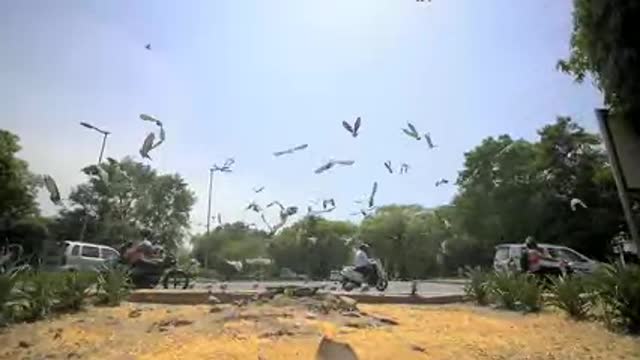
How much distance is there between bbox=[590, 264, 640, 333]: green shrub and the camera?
8.06 meters

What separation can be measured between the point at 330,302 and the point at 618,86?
4448 mm

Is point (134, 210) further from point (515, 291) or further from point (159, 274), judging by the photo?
point (515, 291)

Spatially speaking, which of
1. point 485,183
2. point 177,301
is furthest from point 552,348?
point 485,183

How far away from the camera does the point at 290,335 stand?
6.41 meters

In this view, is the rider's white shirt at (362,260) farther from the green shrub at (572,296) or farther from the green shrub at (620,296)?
the green shrub at (620,296)

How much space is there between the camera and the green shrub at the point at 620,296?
8062 mm

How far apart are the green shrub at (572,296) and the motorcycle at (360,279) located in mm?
7028

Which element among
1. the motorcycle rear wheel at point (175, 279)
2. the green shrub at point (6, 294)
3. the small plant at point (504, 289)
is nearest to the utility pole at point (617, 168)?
the small plant at point (504, 289)

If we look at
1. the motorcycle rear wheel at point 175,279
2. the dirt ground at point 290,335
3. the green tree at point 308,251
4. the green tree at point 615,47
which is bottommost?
the dirt ground at point 290,335

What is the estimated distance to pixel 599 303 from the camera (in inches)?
347

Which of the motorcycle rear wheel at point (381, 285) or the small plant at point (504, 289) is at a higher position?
the motorcycle rear wheel at point (381, 285)

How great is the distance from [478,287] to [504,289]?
26.3 inches

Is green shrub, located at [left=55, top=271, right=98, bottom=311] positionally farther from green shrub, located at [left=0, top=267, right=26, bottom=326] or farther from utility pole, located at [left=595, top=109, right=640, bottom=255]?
utility pole, located at [left=595, top=109, right=640, bottom=255]

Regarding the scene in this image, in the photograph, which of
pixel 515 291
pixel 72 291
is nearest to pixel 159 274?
pixel 72 291
